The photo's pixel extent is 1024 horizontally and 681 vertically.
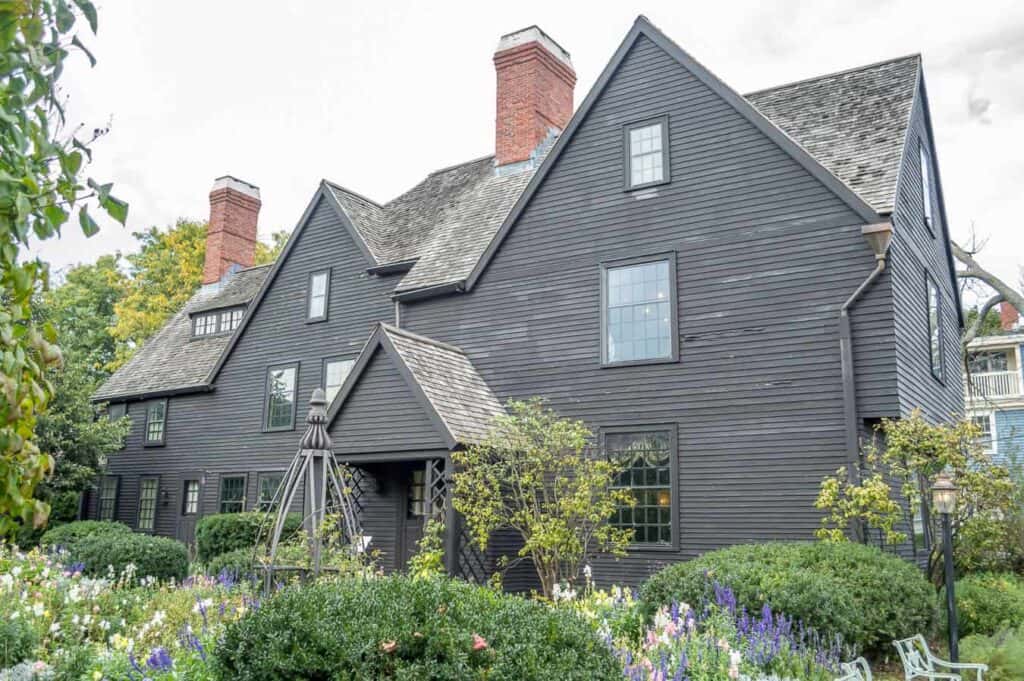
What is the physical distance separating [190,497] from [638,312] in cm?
1526

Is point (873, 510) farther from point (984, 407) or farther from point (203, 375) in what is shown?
point (984, 407)

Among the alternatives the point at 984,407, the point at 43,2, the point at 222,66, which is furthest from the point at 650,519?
the point at 984,407

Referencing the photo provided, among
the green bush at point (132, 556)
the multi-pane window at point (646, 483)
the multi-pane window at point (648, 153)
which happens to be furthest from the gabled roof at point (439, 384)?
the multi-pane window at point (648, 153)

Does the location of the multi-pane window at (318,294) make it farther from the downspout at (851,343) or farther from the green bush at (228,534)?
the downspout at (851,343)

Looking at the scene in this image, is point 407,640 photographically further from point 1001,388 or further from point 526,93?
point 1001,388

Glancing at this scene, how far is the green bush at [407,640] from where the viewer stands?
5.27m

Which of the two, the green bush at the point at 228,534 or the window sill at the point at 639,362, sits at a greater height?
the window sill at the point at 639,362

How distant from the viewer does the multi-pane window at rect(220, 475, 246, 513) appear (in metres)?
23.5

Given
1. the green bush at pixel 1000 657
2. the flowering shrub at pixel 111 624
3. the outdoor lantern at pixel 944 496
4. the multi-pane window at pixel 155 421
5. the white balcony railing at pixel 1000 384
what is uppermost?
the white balcony railing at pixel 1000 384

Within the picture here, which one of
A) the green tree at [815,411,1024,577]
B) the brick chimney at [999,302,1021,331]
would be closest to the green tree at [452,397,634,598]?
the green tree at [815,411,1024,577]

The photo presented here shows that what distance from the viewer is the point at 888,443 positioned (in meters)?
13.1

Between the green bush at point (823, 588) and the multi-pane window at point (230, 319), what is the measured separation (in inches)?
798

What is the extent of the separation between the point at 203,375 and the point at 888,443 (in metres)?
19.2

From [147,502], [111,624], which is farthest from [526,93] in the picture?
[147,502]
